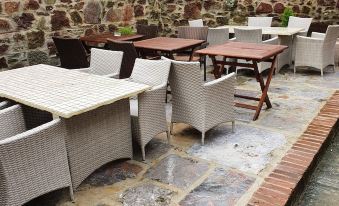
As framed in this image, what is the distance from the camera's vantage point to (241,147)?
3193 mm

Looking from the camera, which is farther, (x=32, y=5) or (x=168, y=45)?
(x=32, y=5)

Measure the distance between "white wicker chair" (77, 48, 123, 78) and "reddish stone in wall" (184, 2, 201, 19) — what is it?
423 cm

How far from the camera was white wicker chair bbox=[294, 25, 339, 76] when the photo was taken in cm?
536

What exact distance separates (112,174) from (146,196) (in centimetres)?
43

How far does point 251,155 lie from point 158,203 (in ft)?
3.36

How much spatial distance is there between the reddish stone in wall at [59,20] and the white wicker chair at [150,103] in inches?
104

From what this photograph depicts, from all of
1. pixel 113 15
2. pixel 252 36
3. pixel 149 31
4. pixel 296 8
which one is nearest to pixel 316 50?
pixel 252 36

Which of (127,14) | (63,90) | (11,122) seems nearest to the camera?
(11,122)

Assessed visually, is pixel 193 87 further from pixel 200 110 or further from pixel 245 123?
pixel 245 123

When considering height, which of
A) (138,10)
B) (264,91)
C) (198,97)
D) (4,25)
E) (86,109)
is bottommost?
(264,91)

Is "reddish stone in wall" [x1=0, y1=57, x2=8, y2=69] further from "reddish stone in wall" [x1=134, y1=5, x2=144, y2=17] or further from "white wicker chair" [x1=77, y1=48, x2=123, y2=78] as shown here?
"reddish stone in wall" [x1=134, y1=5, x2=144, y2=17]

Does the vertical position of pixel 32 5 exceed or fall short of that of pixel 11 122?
it exceeds it

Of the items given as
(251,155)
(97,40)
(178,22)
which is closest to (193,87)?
(251,155)

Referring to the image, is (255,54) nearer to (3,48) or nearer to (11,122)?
(11,122)
